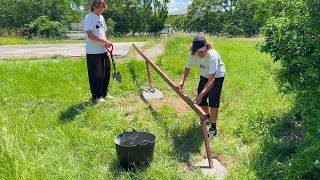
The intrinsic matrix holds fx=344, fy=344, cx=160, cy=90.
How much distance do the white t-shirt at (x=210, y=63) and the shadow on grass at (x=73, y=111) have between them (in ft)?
6.16

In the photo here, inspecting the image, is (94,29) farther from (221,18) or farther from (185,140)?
(221,18)

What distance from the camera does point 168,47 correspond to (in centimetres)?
968

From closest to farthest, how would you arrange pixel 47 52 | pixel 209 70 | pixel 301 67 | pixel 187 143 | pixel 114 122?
pixel 301 67
pixel 209 70
pixel 187 143
pixel 114 122
pixel 47 52

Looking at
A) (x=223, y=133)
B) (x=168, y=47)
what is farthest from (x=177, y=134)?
(x=168, y=47)

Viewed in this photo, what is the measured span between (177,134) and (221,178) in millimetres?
1140

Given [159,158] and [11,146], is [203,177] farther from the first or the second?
[11,146]

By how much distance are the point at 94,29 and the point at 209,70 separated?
207 centimetres

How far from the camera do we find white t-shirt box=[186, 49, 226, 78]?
3.82 metres

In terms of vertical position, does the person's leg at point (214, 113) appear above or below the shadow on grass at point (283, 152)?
above

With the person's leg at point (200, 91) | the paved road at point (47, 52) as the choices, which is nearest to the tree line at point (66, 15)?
the paved road at point (47, 52)

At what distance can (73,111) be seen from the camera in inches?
202

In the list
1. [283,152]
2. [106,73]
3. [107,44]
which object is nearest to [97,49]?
[107,44]

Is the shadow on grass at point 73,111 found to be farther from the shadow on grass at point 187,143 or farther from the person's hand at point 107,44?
the shadow on grass at point 187,143

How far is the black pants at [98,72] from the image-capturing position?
205 inches
